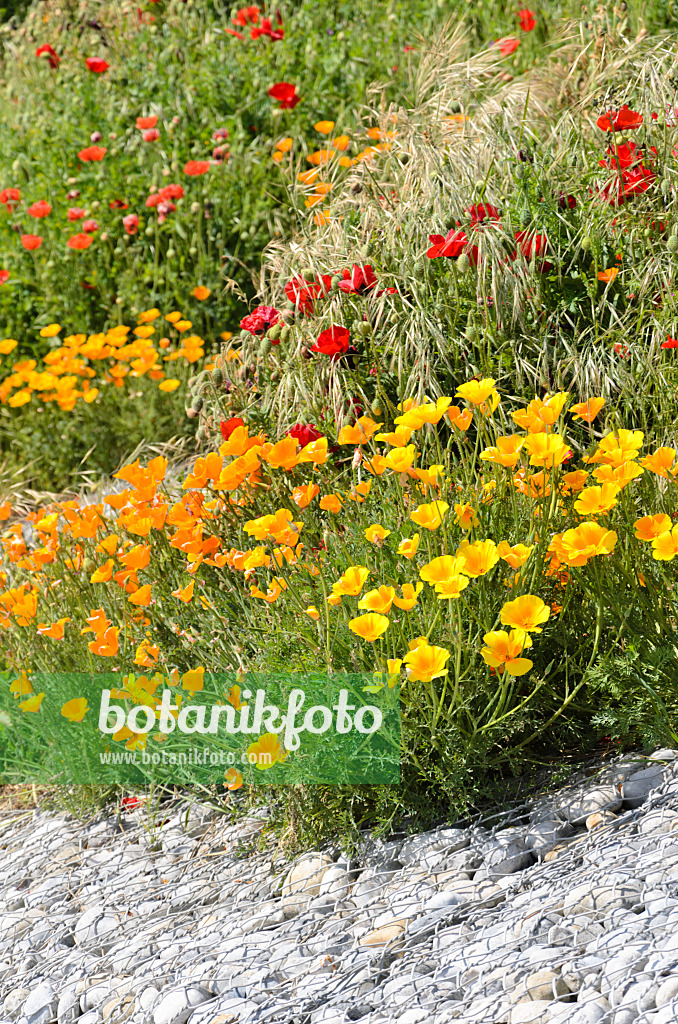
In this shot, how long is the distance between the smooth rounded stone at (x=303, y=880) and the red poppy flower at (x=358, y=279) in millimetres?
1644

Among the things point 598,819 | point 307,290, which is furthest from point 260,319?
point 598,819

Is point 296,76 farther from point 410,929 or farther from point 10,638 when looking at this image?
point 410,929

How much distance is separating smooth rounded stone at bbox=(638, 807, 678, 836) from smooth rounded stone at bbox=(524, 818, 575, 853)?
0.49ft

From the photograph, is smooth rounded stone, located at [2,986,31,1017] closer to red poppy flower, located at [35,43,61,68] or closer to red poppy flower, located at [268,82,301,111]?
red poppy flower, located at [268,82,301,111]

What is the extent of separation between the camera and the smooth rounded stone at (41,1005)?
1.86 m

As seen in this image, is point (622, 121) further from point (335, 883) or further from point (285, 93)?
point (335, 883)

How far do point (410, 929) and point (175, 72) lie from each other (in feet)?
16.5

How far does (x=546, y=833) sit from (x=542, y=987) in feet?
1.30

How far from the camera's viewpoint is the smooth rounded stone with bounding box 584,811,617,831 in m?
1.79

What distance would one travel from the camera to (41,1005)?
188cm

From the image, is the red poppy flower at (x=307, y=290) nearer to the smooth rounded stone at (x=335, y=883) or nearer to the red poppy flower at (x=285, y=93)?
the red poppy flower at (x=285, y=93)

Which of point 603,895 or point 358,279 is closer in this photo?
point 603,895

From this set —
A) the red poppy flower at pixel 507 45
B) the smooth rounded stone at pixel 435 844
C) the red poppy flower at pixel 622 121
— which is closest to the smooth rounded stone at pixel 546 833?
the smooth rounded stone at pixel 435 844

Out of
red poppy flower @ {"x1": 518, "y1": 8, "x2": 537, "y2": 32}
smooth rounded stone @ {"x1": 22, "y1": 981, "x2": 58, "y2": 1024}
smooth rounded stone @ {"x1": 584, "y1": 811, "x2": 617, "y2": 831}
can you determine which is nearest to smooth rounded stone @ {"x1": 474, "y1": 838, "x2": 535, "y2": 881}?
smooth rounded stone @ {"x1": 584, "y1": 811, "x2": 617, "y2": 831}
